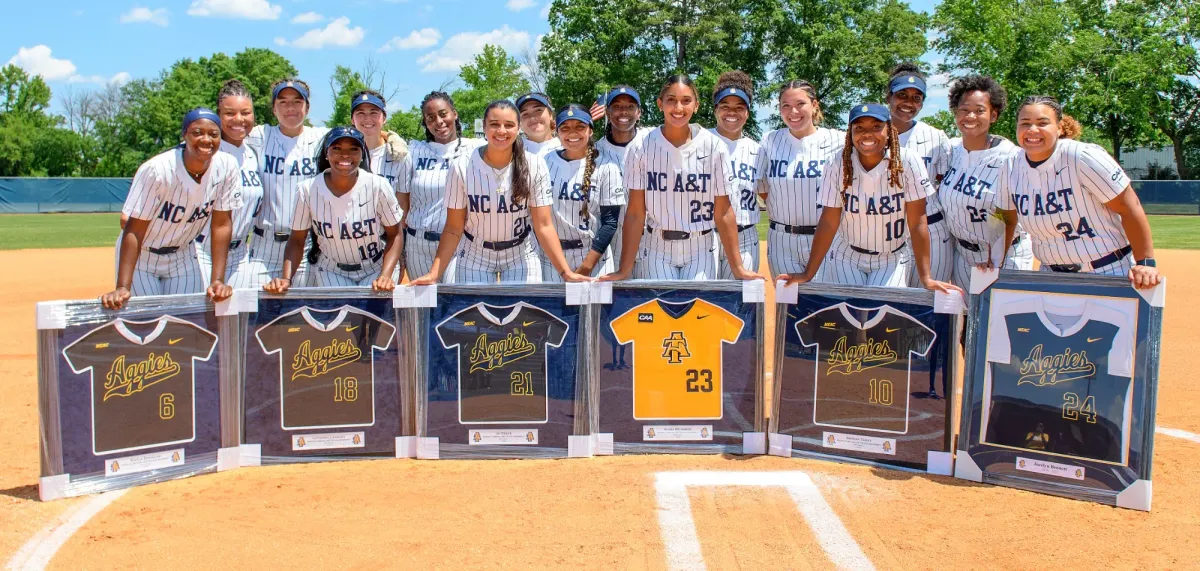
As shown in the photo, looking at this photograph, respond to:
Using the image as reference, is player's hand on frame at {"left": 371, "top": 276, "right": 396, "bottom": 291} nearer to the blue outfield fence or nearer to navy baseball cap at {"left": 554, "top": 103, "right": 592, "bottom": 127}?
navy baseball cap at {"left": 554, "top": 103, "right": 592, "bottom": 127}

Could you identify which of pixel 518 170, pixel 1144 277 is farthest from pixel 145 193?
pixel 1144 277

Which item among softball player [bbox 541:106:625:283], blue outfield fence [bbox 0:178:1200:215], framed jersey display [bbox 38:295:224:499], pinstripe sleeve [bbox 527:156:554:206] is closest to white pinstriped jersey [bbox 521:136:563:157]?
softball player [bbox 541:106:625:283]

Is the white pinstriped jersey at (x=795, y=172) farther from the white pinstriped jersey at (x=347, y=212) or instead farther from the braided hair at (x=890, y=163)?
the white pinstriped jersey at (x=347, y=212)

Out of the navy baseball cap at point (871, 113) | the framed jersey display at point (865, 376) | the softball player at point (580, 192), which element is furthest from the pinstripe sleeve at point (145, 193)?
the navy baseball cap at point (871, 113)

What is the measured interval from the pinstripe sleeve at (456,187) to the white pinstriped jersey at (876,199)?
79.2 inches

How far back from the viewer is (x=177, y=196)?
4.67 m

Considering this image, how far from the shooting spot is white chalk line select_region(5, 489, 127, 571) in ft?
11.1

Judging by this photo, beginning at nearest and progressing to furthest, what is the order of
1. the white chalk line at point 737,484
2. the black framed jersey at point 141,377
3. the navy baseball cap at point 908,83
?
the white chalk line at point 737,484 → the black framed jersey at point 141,377 → the navy baseball cap at point 908,83

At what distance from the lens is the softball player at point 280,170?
556cm

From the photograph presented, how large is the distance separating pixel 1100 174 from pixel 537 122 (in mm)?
3455

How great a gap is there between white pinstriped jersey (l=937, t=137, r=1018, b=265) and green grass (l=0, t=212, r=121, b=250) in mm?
18964

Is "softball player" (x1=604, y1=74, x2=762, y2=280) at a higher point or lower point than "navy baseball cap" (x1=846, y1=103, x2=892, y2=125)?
lower

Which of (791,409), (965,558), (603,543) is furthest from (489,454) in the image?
(965,558)

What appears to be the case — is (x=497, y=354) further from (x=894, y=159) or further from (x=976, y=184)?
(x=976, y=184)
